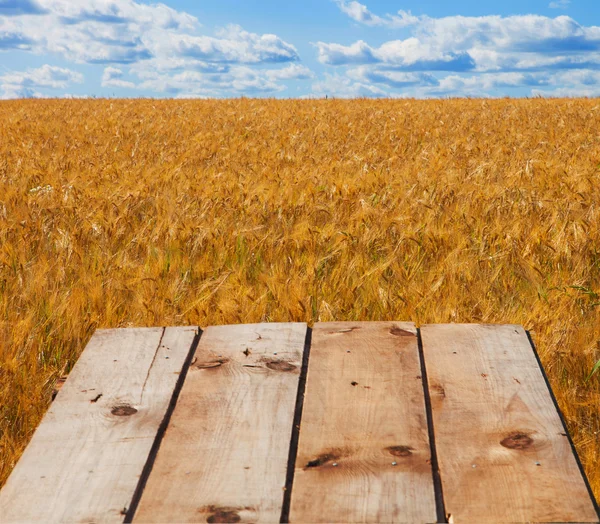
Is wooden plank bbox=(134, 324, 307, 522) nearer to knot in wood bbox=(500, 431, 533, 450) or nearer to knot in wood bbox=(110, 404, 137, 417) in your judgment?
knot in wood bbox=(110, 404, 137, 417)

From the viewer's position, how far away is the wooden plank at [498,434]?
1436 millimetres

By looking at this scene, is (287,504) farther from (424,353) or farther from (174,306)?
(174,306)

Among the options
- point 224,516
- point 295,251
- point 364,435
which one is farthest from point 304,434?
point 295,251

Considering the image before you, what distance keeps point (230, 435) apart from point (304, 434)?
7.0 inches

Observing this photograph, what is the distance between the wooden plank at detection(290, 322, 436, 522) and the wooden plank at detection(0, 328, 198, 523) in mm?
394

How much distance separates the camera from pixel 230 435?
1672 millimetres

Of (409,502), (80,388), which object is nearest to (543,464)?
(409,502)

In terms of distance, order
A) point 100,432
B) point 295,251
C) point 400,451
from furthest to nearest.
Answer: point 295,251, point 100,432, point 400,451

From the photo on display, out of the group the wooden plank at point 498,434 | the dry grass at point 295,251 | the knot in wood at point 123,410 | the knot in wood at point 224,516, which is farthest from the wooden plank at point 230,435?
the dry grass at point 295,251

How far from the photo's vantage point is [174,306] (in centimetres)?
305

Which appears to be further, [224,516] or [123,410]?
[123,410]

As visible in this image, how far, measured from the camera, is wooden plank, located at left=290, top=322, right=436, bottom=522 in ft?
4.71

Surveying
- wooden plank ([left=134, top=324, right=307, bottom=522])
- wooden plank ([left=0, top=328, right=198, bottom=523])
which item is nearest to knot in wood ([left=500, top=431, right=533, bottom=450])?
wooden plank ([left=134, top=324, right=307, bottom=522])

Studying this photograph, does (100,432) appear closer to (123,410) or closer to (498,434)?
(123,410)
